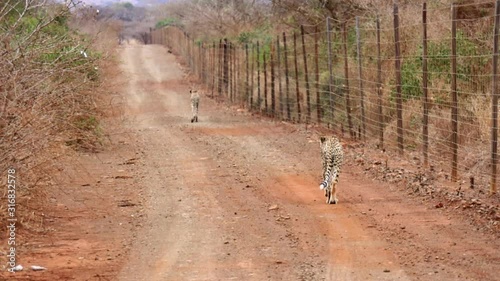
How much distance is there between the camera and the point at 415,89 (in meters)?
18.0

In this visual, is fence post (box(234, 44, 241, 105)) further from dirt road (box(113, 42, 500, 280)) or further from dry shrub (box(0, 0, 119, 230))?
dry shrub (box(0, 0, 119, 230))

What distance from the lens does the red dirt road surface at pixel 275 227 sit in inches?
334

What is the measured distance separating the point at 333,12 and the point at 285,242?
2099cm

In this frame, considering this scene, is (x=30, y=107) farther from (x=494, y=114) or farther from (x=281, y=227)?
(x=494, y=114)

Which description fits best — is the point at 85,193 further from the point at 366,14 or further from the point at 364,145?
the point at 366,14

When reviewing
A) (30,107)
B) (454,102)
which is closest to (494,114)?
(454,102)

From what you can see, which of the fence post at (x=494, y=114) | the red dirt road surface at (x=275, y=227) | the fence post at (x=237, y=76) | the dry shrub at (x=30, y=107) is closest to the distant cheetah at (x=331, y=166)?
the red dirt road surface at (x=275, y=227)

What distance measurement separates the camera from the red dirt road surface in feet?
27.8

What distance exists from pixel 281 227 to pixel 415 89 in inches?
330

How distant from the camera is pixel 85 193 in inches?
523

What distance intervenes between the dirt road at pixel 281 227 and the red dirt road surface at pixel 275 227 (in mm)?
13

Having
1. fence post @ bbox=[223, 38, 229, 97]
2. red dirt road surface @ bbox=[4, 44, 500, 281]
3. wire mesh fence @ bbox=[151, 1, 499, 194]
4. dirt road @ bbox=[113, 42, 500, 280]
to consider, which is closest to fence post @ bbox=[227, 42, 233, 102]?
fence post @ bbox=[223, 38, 229, 97]

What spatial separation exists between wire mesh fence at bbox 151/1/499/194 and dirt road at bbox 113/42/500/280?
1.33 m

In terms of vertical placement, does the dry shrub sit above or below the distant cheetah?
above
